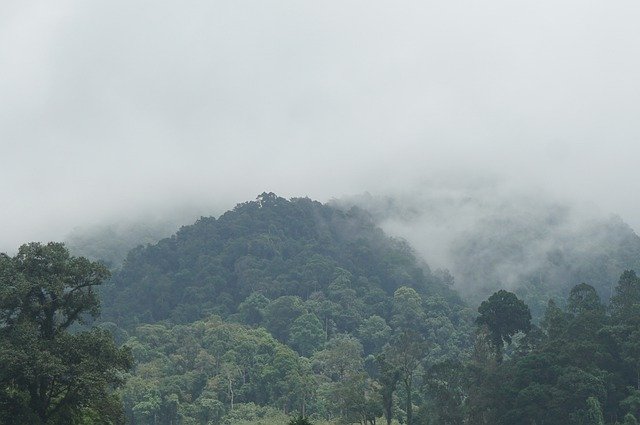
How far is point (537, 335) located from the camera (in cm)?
6397

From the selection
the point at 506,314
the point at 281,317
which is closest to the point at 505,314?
the point at 506,314

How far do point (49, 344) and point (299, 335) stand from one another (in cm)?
7763

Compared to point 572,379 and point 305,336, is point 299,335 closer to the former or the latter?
point 305,336

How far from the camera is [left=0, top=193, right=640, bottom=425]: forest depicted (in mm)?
30656

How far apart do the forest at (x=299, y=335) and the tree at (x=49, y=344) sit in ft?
0.21

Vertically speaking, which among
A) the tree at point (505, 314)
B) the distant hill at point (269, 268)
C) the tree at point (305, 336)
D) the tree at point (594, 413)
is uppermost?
the distant hill at point (269, 268)

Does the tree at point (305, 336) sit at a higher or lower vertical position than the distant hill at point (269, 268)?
lower

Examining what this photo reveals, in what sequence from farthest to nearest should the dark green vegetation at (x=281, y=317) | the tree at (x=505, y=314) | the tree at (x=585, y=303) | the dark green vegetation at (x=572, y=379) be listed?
the dark green vegetation at (x=281, y=317) < the tree at (x=505, y=314) < the tree at (x=585, y=303) < the dark green vegetation at (x=572, y=379)

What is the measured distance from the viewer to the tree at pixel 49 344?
28891 millimetres

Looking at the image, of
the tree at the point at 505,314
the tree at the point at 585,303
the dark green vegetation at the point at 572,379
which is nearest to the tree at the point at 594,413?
the dark green vegetation at the point at 572,379

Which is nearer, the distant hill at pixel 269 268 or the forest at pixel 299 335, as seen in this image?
the forest at pixel 299 335

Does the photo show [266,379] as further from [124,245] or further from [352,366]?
[124,245]

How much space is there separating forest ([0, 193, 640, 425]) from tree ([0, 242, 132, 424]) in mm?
64

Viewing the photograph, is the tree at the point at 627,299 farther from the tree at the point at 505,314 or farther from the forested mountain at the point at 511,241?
the forested mountain at the point at 511,241
